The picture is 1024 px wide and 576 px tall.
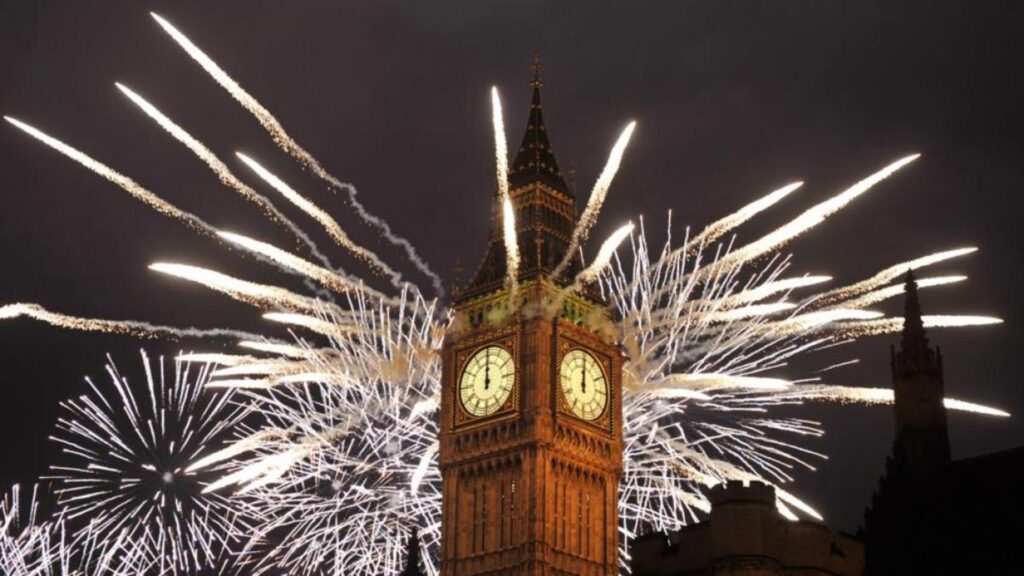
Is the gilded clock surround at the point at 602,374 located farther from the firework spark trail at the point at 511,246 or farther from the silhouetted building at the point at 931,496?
the silhouetted building at the point at 931,496

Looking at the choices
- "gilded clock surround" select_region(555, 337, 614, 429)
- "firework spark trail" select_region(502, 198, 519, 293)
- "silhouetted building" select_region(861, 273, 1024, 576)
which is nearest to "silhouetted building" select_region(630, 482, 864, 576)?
"silhouetted building" select_region(861, 273, 1024, 576)

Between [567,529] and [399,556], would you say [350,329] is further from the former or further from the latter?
[567,529]

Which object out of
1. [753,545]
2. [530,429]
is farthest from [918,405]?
[530,429]

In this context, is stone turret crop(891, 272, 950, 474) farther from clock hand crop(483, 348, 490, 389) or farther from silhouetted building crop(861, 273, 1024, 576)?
clock hand crop(483, 348, 490, 389)

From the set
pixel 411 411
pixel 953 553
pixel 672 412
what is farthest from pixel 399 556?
pixel 953 553

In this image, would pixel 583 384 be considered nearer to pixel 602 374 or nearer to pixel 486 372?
pixel 602 374

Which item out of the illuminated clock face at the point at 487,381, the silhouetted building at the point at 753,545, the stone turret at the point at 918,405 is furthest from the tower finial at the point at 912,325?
the illuminated clock face at the point at 487,381

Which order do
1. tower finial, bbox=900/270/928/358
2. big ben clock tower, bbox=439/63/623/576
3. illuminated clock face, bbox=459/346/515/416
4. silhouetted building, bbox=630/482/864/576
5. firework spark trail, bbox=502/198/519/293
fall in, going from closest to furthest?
silhouetted building, bbox=630/482/864/576
tower finial, bbox=900/270/928/358
firework spark trail, bbox=502/198/519/293
big ben clock tower, bbox=439/63/623/576
illuminated clock face, bbox=459/346/515/416
